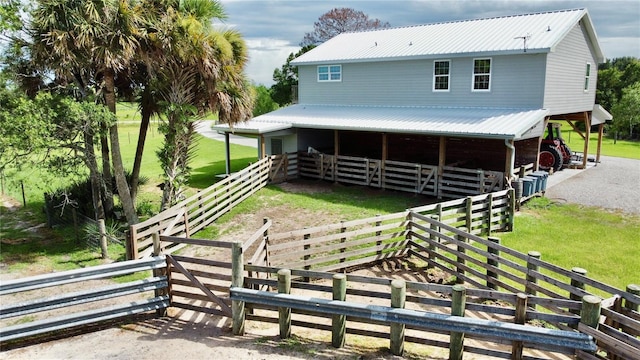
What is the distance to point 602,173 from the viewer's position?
819 inches

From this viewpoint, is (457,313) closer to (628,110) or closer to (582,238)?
(582,238)

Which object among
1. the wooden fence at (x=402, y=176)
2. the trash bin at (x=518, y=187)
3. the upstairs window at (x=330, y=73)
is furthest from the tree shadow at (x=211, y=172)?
the trash bin at (x=518, y=187)

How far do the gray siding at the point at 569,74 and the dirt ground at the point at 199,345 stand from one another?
14.7 m

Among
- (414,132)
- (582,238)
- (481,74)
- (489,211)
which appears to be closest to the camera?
(582,238)

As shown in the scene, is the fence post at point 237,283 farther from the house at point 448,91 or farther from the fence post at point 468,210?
the house at point 448,91

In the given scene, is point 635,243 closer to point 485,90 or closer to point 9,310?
point 485,90

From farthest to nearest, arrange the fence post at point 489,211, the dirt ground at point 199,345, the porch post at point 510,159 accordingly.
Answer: the porch post at point 510,159
the fence post at point 489,211
the dirt ground at point 199,345

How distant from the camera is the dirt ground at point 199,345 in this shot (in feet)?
21.1

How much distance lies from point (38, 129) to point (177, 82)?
420 centimetres

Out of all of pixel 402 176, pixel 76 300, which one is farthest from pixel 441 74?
pixel 76 300

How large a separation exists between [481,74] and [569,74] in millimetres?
4183

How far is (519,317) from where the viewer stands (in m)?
6.06

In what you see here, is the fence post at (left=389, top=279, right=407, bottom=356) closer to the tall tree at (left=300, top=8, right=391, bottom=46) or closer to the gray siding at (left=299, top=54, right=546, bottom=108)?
the gray siding at (left=299, top=54, right=546, bottom=108)

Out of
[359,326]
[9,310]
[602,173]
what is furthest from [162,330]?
[602,173]
